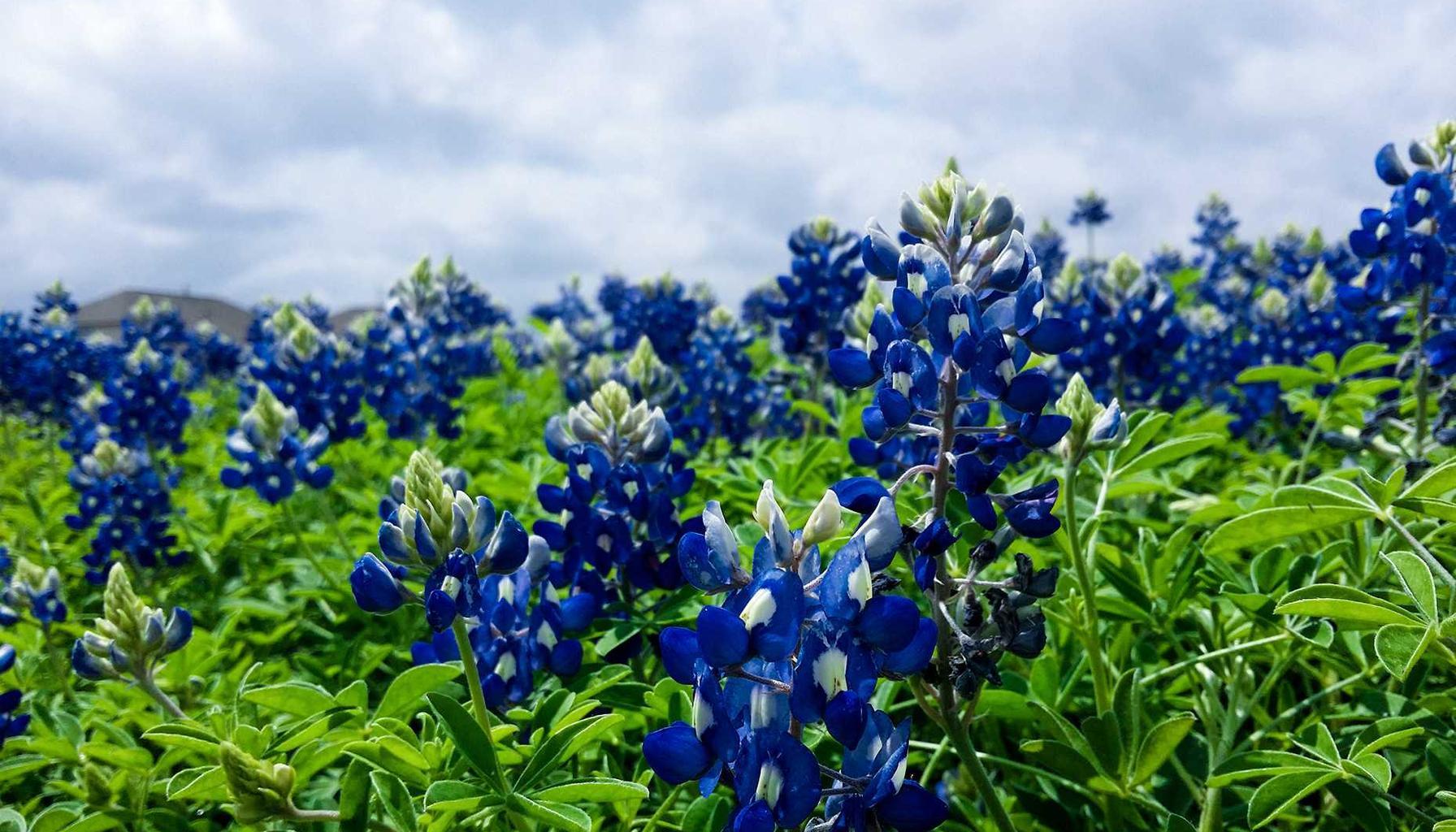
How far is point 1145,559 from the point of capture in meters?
2.17

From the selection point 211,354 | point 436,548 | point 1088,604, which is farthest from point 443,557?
point 211,354

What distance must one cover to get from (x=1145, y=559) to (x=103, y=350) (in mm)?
10388

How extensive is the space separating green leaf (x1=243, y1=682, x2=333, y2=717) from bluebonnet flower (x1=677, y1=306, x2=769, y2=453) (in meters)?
2.84

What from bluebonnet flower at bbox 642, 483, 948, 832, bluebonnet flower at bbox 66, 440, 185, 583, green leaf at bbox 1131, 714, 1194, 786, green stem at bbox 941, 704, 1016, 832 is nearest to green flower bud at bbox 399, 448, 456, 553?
bluebonnet flower at bbox 642, 483, 948, 832

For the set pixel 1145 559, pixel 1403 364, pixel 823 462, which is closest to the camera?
pixel 1145 559

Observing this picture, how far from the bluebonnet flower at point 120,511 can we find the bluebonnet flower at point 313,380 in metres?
0.69

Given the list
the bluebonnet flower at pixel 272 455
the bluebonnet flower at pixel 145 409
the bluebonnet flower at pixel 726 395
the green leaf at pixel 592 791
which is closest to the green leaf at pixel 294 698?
the green leaf at pixel 592 791

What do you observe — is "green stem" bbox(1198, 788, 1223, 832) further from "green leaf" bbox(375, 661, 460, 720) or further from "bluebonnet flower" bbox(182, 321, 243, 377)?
"bluebonnet flower" bbox(182, 321, 243, 377)

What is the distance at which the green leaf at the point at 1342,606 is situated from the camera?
1.48 metres

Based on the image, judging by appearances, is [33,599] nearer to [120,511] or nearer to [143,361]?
[120,511]

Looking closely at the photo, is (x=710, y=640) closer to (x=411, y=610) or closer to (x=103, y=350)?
(x=411, y=610)

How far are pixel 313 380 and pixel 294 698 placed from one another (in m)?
2.90

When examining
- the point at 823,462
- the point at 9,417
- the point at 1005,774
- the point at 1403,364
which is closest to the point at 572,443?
the point at 823,462

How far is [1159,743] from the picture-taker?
162cm
